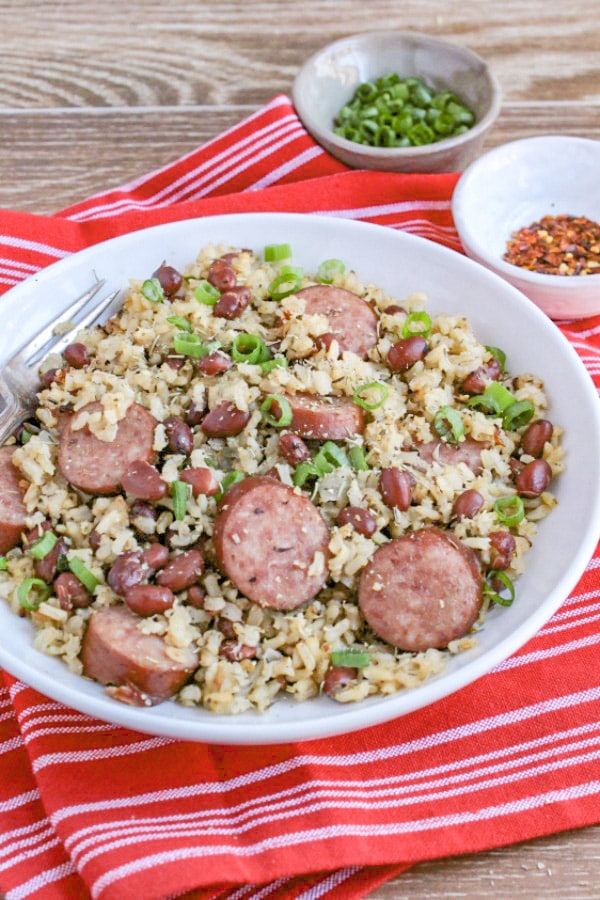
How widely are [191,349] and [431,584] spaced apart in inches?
51.6

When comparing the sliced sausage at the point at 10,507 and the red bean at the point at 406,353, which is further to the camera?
the red bean at the point at 406,353

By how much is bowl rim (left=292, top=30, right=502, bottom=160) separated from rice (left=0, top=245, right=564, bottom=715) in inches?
45.2

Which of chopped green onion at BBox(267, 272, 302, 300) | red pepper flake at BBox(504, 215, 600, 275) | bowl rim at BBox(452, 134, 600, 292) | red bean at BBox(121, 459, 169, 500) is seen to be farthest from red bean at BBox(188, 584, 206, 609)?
red pepper flake at BBox(504, 215, 600, 275)

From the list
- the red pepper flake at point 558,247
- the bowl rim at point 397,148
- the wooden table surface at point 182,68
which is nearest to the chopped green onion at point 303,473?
the red pepper flake at point 558,247

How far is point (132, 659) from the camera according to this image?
294cm

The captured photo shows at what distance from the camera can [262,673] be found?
3.05 meters

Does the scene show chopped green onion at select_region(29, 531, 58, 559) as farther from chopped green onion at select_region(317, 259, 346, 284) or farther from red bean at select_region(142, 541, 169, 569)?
chopped green onion at select_region(317, 259, 346, 284)

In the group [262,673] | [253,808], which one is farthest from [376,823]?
[262,673]

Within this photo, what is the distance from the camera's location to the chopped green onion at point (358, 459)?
11.4 ft

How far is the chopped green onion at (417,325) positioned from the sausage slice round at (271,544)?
1.02 meters

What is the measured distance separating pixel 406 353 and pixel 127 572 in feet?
4.54

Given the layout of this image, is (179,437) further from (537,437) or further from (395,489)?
(537,437)

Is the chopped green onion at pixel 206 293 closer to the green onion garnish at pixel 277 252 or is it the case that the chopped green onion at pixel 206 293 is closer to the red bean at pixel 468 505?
the green onion garnish at pixel 277 252

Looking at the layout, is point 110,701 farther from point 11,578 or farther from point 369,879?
point 369,879
